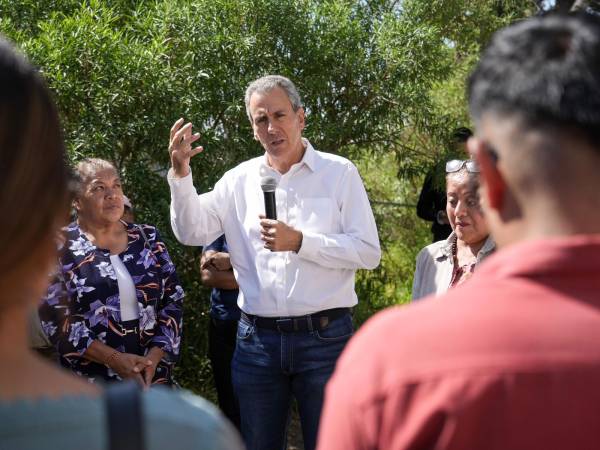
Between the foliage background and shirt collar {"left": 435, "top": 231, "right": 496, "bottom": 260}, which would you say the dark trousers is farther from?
shirt collar {"left": 435, "top": 231, "right": 496, "bottom": 260}

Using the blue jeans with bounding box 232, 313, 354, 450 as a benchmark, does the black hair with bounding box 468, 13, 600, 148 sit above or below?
above

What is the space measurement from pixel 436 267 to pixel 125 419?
10.7 ft

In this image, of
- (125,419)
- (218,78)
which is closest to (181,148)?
(218,78)

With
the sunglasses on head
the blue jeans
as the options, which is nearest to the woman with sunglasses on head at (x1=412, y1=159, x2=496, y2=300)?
the sunglasses on head

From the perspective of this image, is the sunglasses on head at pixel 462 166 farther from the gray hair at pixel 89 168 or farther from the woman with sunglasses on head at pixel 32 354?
the woman with sunglasses on head at pixel 32 354

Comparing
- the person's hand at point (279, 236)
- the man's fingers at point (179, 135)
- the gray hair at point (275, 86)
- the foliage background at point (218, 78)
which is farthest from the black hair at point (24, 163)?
the foliage background at point (218, 78)

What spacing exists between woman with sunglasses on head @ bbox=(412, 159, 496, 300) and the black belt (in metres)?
0.47

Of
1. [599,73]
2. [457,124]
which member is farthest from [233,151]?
[599,73]

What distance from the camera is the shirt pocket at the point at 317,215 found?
14.6ft

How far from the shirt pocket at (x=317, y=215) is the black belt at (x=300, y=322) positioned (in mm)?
416

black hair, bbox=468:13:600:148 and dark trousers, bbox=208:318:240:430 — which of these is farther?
dark trousers, bbox=208:318:240:430

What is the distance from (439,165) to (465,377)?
530 centimetres

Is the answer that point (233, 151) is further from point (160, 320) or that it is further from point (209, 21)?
point (160, 320)

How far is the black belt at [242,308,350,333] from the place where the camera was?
4.28 meters
